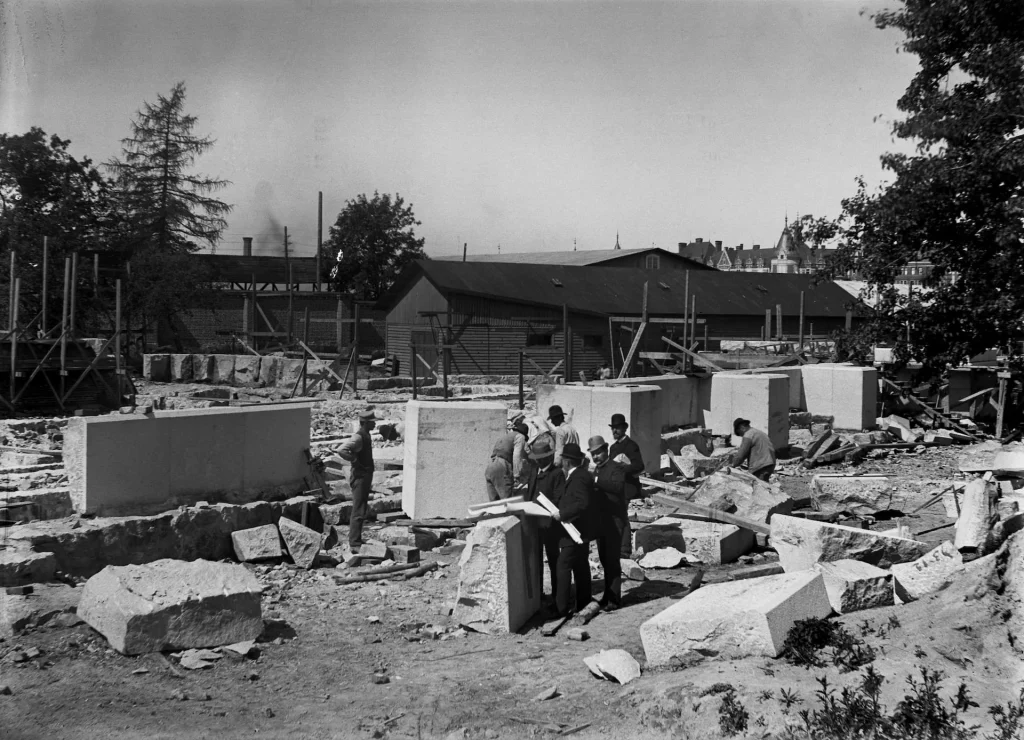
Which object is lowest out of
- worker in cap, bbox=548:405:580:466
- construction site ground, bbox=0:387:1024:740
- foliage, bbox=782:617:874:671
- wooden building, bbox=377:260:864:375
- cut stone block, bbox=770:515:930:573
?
construction site ground, bbox=0:387:1024:740

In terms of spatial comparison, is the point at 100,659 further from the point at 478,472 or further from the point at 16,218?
the point at 16,218

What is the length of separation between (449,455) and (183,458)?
8.44ft

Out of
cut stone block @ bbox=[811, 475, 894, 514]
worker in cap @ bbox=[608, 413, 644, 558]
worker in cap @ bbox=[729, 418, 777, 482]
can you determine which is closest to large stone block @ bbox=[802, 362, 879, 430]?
cut stone block @ bbox=[811, 475, 894, 514]

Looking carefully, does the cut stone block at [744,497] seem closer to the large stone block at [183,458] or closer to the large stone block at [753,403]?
the large stone block at [183,458]

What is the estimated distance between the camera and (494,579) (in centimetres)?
644

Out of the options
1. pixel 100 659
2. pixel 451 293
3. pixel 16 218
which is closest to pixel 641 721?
pixel 100 659

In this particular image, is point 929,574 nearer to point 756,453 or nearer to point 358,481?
point 756,453

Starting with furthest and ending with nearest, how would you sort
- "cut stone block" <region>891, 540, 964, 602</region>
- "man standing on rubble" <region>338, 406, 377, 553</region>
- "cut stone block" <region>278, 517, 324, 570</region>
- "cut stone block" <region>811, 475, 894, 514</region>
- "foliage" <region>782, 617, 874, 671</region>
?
"cut stone block" <region>811, 475, 894, 514</region>
"man standing on rubble" <region>338, 406, 377, 553</region>
"cut stone block" <region>278, 517, 324, 570</region>
"cut stone block" <region>891, 540, 964, 602</region>
"foliage" <region>782, 617, 874, 671</region>

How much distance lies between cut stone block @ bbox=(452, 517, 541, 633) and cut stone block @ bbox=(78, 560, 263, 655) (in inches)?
55.3

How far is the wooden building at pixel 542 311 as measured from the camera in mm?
29297

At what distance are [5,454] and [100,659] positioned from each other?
248 inches

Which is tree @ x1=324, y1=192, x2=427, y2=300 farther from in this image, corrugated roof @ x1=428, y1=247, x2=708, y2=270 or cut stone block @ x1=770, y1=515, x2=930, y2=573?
cut stone block @ x1=770, y1=515, x2=930, y2=573

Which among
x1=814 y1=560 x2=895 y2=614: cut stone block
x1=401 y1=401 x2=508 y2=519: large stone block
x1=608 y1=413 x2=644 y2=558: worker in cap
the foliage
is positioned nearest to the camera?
the foliage

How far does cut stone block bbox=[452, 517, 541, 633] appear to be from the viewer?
6.40 m
